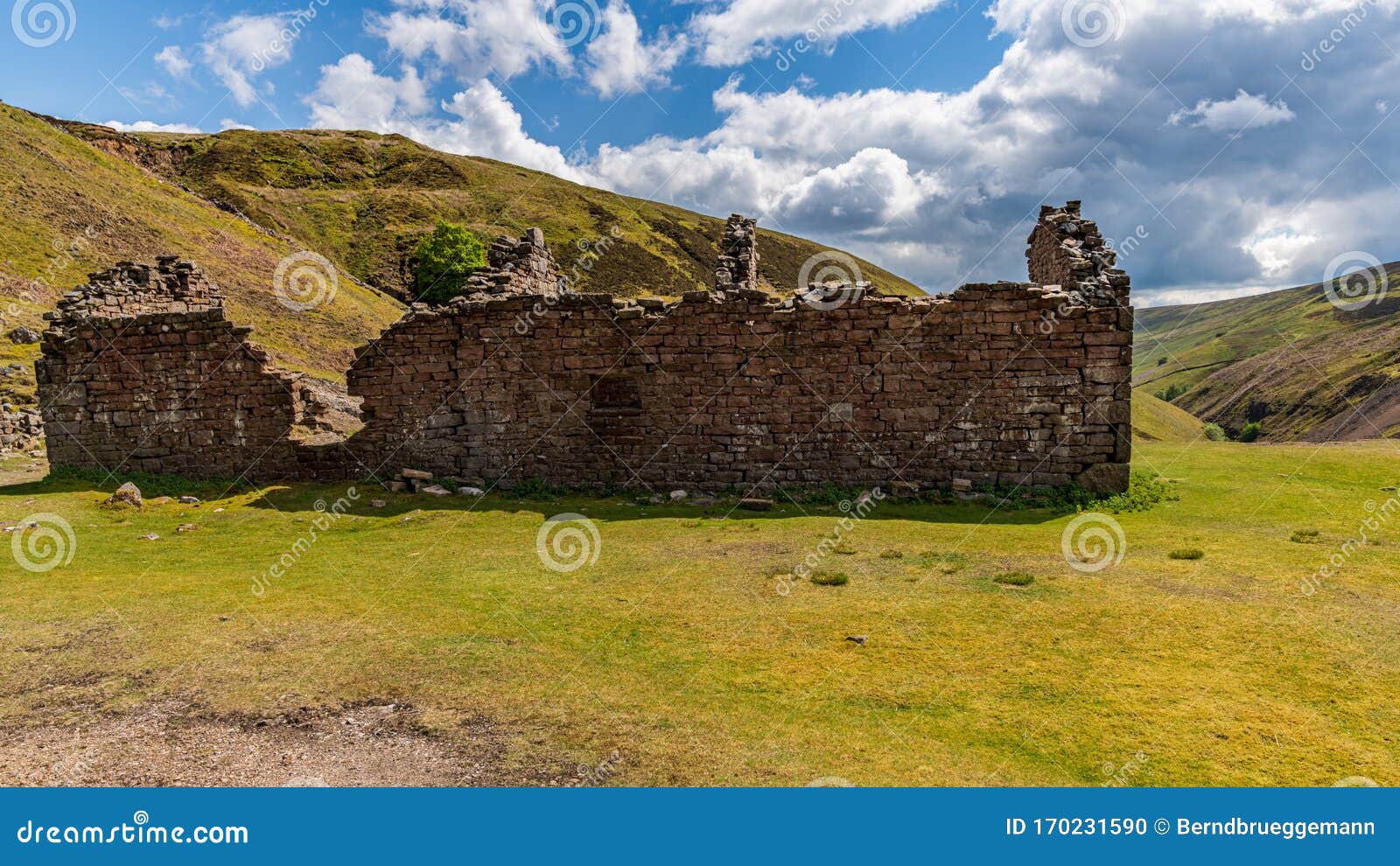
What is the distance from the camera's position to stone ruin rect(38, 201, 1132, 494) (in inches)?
496

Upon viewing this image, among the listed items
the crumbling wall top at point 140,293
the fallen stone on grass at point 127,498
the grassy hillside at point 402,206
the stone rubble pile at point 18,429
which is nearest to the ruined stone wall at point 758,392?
the fallen stone on grass at point 127,498

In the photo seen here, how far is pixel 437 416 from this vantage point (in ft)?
47.2

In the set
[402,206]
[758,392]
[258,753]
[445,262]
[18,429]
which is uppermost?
[402,206]

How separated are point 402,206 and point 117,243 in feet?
152

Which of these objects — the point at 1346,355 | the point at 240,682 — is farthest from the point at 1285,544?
the point at 1346,355

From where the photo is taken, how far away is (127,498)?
12852 millimetres

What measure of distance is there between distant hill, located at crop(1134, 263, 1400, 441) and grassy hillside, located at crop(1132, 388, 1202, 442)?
736 centimetres

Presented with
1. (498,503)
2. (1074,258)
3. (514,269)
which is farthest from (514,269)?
(1074,258)

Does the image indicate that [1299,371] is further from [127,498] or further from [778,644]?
[127,498]

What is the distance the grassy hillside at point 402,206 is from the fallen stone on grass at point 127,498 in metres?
52.3

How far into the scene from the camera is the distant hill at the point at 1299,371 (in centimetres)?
5056

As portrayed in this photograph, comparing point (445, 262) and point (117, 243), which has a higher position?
point (445, 262)

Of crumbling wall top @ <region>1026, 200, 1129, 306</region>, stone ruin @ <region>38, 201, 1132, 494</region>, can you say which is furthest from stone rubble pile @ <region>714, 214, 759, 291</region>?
crumbling wall top @ <region>1026, 200, 1129, 306</region>

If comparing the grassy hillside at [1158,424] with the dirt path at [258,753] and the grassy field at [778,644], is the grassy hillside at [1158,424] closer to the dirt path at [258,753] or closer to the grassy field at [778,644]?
the grassy field at [778,644]
